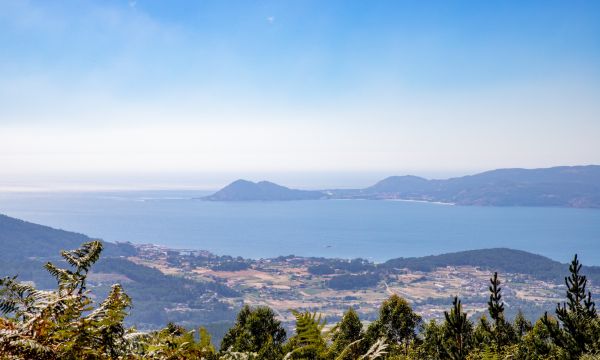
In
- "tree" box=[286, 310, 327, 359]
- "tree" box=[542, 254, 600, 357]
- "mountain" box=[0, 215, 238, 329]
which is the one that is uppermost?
"tree" box=[286, 310, 327, 359]

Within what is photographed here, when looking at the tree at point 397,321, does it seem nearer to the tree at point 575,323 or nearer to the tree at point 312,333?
the tree at point 575,323

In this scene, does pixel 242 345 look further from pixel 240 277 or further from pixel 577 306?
pixel 240 277

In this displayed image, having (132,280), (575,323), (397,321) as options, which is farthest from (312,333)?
(132,280)

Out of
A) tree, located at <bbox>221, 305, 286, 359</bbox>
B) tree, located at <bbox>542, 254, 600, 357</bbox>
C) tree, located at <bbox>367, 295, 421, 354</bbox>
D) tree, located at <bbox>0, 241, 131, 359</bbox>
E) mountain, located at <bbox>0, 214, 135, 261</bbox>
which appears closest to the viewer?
tree, located at <bbox>0, 241, 131, 359</bbox>

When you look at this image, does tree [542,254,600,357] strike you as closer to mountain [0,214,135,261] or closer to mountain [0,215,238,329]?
mountain [0,215,238,329]

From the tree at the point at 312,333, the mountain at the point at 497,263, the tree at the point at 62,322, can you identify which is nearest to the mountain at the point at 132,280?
the mountain at the point at 497,263

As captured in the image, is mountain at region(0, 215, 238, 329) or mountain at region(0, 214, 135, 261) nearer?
mountain at region(0, 215, 238, 329)

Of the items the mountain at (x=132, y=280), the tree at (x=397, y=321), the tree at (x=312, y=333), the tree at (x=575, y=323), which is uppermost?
the tree at (x=312, y=333)

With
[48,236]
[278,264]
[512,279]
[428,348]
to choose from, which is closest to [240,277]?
[278,264]

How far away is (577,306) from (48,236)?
8474 inches

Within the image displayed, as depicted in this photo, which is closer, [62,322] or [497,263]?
[62,322]

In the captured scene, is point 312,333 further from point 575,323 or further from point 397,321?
point 397,321

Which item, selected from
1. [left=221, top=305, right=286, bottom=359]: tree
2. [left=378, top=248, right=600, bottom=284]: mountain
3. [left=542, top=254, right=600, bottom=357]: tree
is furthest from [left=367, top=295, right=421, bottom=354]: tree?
[left=378, top=248, right=600, bottom=284]: mountain

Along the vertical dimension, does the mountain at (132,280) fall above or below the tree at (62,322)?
below
